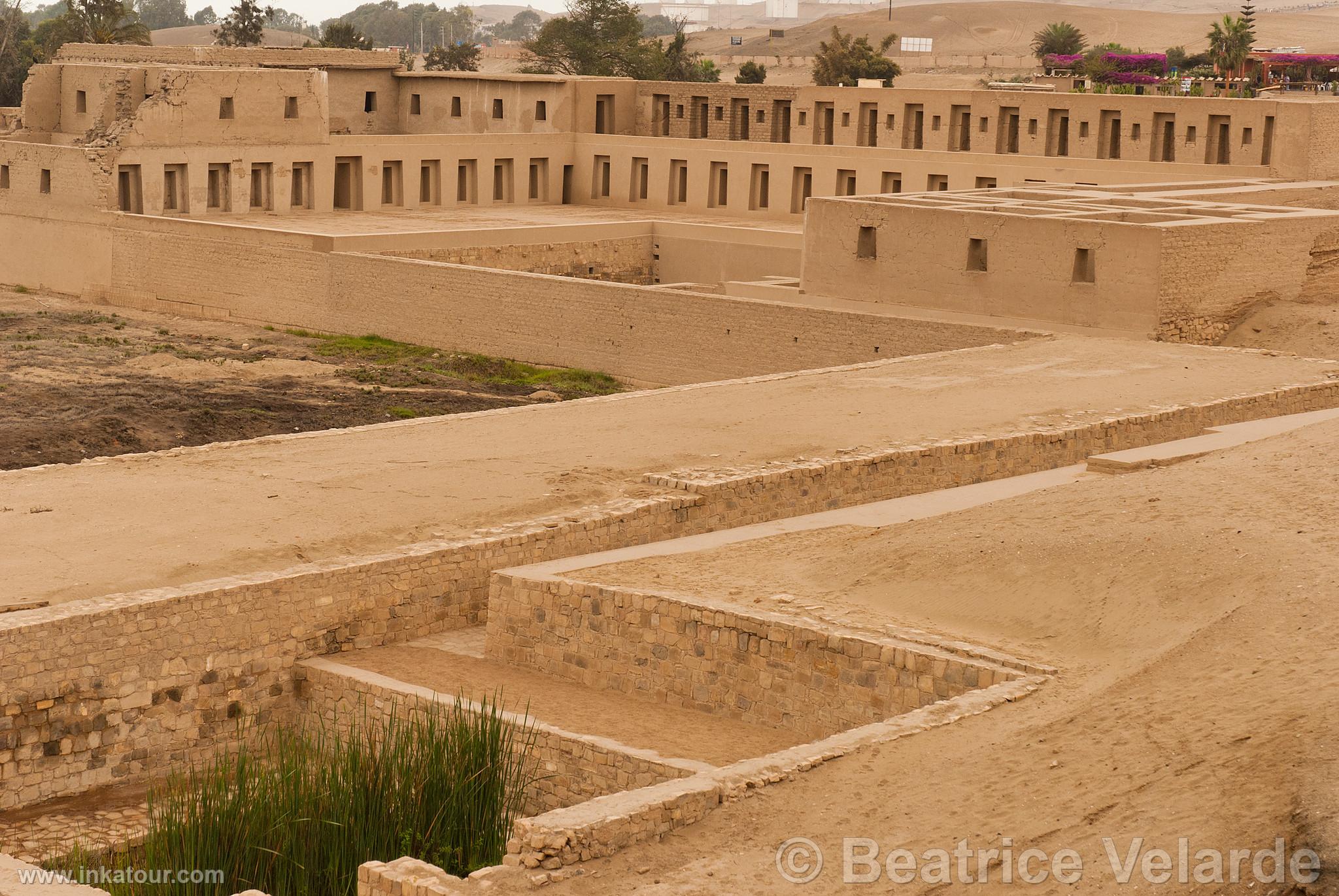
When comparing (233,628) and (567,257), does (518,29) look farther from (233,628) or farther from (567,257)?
(233,628)

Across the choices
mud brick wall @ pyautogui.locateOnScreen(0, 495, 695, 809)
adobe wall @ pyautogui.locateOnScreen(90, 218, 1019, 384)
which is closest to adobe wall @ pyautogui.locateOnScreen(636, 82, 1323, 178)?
adobe wall @ pyautogui.locateOnScreen(90, 218, 1019, 384)

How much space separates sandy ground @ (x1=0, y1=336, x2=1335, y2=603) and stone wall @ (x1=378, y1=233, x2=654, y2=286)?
11523 millimetres

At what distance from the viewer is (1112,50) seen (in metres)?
81.2

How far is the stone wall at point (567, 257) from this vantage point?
2842 centimetres

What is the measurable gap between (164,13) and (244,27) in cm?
8210

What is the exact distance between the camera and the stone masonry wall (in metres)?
9.67

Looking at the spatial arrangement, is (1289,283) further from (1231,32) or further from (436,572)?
(1231,32)

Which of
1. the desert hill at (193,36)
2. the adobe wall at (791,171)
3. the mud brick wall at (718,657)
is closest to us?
the mud brick wall at (718,657)

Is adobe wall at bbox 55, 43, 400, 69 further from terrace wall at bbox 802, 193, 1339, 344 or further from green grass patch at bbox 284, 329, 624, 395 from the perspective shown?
terrace wall at bbox 802, 193, 1339, 344

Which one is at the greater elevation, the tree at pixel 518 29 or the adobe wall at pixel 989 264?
the tree at pixel 518 29

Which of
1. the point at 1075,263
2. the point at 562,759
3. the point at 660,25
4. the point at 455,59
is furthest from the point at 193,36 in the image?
the point at 562,759

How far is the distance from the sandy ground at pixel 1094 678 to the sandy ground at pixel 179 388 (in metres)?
9.21

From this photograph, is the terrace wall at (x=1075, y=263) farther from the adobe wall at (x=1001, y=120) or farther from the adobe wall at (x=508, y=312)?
the adobe wall at (x=1001, y=120)

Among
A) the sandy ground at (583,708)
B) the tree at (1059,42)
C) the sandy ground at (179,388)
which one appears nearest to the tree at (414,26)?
the tree at (1059,42)
